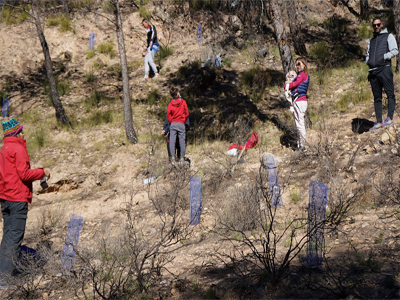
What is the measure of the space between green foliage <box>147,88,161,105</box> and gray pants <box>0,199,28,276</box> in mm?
6960

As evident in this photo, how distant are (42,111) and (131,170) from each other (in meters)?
4.49

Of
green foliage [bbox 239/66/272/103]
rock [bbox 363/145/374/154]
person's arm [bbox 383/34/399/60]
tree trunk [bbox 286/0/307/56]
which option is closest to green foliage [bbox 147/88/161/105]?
green foliage [bbox 239/66/272/103]

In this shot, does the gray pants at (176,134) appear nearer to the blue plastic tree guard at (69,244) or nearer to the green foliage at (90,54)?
the blue plastic tree guard at (69,244)

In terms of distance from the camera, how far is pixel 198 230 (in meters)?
5.11

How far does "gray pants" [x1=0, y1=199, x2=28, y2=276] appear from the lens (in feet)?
12.8

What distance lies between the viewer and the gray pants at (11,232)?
3.89 metres

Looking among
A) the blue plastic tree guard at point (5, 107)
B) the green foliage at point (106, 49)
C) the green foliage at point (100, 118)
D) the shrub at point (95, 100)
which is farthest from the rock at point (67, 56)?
the green foliage at point (100, 118)

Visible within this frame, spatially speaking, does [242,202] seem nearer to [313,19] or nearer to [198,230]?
[198,230]

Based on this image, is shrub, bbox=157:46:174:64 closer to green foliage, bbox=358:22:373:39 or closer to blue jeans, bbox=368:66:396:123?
green foliage, bbox=358:22:373:39

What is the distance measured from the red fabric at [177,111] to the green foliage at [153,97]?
382cm

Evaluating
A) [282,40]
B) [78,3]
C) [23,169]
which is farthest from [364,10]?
[23,169]

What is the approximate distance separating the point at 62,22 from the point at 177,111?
938cm

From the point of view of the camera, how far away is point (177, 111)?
22.9 feet

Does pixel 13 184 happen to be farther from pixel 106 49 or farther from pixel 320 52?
pixel 320 52
